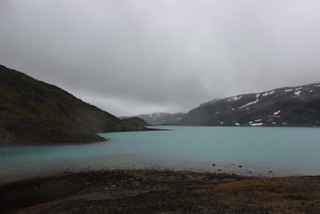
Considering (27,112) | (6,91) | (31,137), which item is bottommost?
(31,137)

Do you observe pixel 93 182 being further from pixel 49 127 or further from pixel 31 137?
pixel 49 127

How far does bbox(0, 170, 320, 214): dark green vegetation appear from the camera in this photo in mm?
29547

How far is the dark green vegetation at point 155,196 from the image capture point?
29.5 meters

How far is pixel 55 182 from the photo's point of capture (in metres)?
50.2

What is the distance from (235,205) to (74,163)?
5089cm

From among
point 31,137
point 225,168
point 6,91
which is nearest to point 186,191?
point 225,168

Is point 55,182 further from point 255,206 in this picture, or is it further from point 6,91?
point 6,91

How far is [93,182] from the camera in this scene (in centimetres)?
5012

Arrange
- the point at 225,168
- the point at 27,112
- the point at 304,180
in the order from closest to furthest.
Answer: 1. the point at 304,180
2. the point at 225,168
3. the point at 27,112

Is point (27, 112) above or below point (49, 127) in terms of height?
above

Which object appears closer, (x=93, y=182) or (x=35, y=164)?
(x=93, y=182)

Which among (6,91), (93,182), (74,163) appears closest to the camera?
(93,182)

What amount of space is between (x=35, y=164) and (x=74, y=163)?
8.26 metres

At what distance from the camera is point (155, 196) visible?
116 ft
